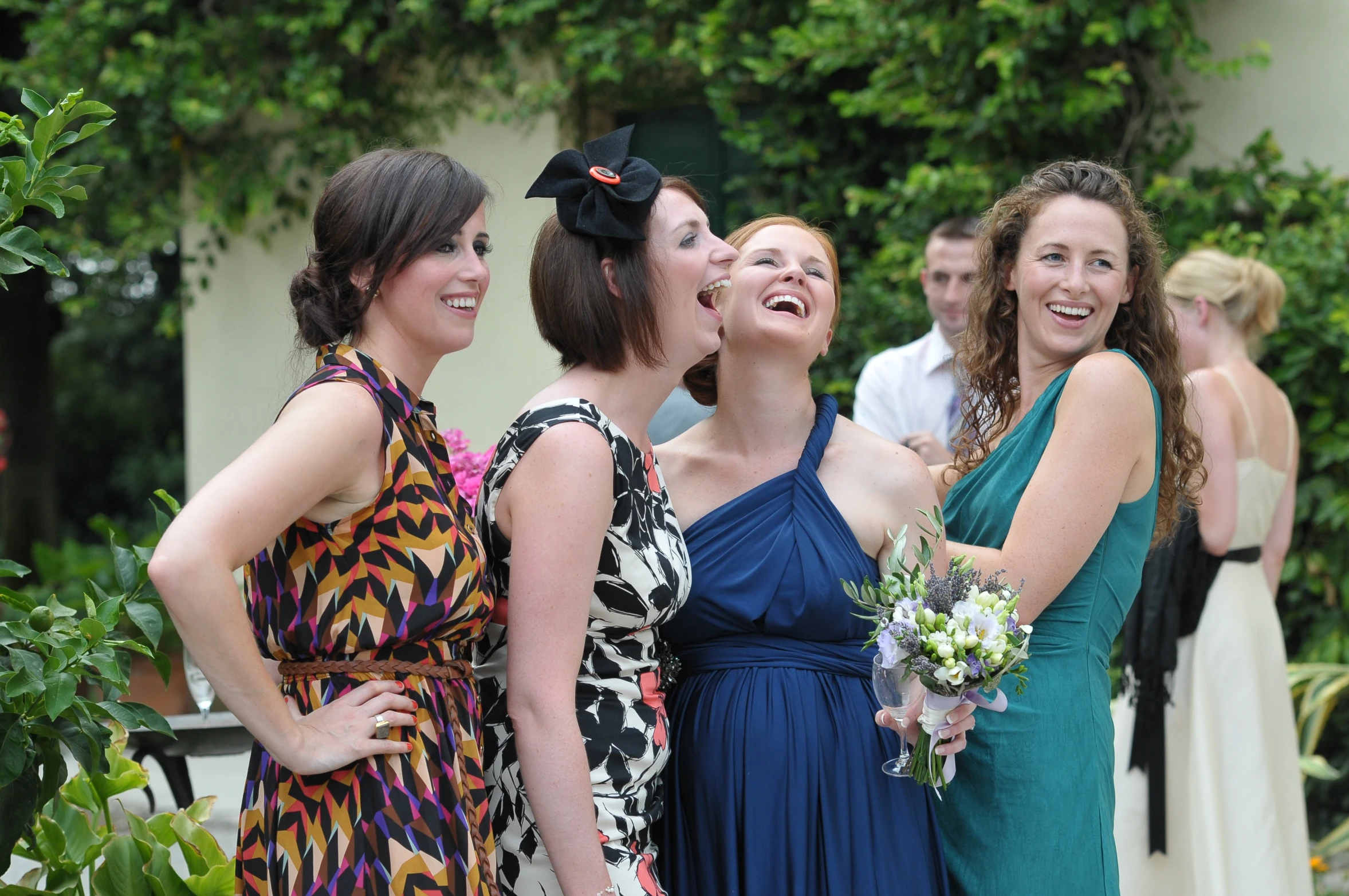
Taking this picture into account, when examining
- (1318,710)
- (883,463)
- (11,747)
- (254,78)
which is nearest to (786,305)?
(883,463)

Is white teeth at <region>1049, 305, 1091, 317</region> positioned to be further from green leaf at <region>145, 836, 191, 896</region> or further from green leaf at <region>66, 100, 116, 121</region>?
green leaf at <region>145, 836, 191, 896</region>

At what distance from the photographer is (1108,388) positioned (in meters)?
2.49

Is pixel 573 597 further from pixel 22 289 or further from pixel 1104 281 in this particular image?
pixel 22 289

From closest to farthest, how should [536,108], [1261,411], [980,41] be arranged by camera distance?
[1261,411] < [980,41] < [536,108]

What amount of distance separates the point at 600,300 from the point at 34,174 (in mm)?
930

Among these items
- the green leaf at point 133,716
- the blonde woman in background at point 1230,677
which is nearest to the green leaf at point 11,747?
the green leaf at point 133,716

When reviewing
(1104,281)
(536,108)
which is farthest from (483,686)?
(536,108)

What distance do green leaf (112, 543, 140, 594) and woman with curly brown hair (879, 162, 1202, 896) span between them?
1535mm

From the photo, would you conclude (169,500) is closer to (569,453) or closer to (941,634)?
(569,453)

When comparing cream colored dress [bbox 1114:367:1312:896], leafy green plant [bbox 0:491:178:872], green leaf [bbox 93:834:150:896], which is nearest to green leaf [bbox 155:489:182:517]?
leafy green plant [bbox 0:491:178:872]

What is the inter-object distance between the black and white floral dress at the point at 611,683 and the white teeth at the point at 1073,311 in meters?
1.08

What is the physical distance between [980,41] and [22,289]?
25.9 ft

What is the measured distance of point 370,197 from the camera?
1.99 meters

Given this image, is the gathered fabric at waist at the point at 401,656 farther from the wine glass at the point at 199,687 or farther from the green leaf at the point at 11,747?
the wine glass at the point at 199,687
